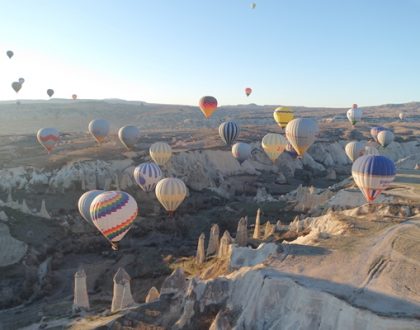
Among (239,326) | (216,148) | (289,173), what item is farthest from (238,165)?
(239,326)

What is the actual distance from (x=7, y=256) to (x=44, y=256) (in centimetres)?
295

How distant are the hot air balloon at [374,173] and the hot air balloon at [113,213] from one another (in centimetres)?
1680

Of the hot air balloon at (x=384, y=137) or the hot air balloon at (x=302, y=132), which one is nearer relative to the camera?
the hot air balloon at (x=302, y=132)

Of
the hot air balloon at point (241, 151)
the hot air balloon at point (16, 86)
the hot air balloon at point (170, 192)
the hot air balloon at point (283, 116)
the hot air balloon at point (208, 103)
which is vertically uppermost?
the hot air balloon at point (16, 86)

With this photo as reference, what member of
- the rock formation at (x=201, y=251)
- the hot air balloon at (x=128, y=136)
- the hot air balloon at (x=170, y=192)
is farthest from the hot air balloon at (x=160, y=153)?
the rock formation at (x=201, y=251)

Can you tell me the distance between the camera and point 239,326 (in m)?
18.8

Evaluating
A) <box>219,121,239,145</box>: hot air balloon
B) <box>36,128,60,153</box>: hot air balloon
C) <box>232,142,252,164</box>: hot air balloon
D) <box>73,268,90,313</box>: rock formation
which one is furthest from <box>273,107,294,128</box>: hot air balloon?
<box>73,268,90,313</box>: rock formation

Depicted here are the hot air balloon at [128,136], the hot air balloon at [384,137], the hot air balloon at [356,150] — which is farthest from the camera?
the hot air balloon at [384,137]

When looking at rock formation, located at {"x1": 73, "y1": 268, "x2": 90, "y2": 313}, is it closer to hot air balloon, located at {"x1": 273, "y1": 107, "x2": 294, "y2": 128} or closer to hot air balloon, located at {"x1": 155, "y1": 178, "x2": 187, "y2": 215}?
hot air balloon, located at {"x1": 155, "y1": 178, "x2": 187, "y2": 215}

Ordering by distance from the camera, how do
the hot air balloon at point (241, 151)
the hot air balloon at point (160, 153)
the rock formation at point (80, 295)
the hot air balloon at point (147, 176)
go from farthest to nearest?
the hot air balloon at point (241, 151), the hot air balloon at point (160, 153), the hot air balloon at point (147, 176), the rock formation at point (80, 295)

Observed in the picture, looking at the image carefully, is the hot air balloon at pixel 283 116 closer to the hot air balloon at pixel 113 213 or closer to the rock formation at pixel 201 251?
the rock formation at pixel 201 251

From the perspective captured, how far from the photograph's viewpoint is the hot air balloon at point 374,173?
30.1 m

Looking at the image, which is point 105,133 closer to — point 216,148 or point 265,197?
point 216,148

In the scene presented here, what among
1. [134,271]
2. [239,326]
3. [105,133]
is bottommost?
[134,271]
